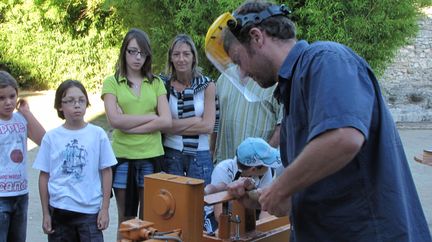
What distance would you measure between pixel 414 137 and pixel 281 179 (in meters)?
9.41

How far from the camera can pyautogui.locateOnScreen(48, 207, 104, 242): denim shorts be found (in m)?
3.28

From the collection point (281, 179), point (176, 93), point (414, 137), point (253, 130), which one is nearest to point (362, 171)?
point (281, 179)

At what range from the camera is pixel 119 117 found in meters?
3.65

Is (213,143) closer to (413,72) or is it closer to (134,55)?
(134,55)

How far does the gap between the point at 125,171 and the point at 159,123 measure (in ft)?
1.18

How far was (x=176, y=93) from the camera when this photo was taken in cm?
388

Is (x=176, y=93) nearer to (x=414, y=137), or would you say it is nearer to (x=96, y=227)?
(x=96, y=227)

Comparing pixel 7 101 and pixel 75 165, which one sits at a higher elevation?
pixel 7 101

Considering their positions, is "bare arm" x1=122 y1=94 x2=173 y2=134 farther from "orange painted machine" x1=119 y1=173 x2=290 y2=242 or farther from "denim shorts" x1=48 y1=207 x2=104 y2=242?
"orange painted machine" x1=119 y1=173 x2=290 y2=242

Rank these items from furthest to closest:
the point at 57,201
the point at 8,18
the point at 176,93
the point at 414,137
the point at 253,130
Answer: the point at 8,18 → the point at 414,137 → the point at 176,93 → the point at 253,130 → the point at 57,201

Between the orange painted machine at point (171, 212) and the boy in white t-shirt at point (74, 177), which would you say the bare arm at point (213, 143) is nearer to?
the boy in white t-shirt at point (74, 177)

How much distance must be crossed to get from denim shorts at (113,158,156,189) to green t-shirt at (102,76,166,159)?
4 centimetres

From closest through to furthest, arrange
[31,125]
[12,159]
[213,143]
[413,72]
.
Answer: [12,159], [31,125], [213,143], [413,72]

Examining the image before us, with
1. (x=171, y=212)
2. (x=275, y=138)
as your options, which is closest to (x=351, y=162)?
(x=171, y=212)
